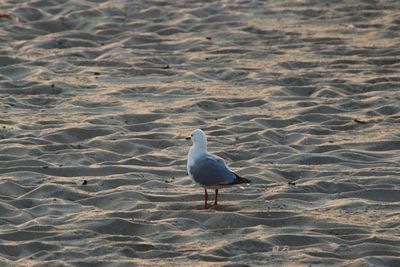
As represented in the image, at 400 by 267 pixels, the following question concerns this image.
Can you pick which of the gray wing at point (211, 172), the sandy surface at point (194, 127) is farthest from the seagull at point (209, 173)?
the sandy surface at point (194, 127)

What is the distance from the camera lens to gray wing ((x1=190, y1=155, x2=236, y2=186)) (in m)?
8.45

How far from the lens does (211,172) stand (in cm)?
848

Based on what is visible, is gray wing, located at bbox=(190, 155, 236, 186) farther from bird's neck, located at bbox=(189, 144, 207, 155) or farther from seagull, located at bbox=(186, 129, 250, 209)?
bird's neck, located at bbox=(189, 144, 207, 155)

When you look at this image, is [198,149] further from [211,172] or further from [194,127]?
[194,127]

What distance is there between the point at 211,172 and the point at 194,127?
8.17 feet

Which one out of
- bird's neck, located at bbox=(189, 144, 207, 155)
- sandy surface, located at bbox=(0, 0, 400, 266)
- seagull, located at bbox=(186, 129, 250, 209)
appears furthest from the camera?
bird's neck, located at bbox=(189, 144, 207, 155)

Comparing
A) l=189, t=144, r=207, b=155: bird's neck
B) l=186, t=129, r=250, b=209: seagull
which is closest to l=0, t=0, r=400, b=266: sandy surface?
l=186, t=129, r=250, b=209: seagull

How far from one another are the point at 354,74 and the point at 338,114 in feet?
5.18

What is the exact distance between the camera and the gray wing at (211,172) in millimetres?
8445

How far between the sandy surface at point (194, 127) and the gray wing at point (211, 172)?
0.24 meters

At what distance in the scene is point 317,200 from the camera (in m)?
8.84

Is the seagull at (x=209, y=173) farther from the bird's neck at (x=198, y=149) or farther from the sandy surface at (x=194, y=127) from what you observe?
the sandy surface at (x=194, y=127)

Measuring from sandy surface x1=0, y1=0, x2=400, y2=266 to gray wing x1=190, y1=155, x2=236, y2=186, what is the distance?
235 mm

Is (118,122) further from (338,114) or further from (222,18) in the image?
(222,18)
